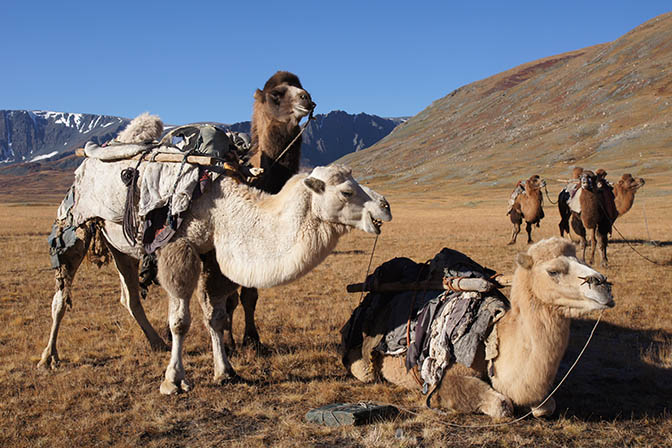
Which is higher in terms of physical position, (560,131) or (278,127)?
(560,131)

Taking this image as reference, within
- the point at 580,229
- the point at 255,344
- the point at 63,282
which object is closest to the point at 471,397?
the point at 255,344

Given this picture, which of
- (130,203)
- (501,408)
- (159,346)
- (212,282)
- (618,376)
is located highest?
(130,203)

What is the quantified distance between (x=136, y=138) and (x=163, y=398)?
119 inches

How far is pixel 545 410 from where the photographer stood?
4.64 meters

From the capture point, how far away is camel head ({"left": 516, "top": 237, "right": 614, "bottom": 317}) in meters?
4.18

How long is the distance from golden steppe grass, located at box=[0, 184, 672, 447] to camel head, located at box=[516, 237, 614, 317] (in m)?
1.08

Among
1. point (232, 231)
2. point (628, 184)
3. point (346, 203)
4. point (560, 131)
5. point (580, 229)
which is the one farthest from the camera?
point (560, 131)

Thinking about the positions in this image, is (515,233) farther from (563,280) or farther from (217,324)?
(563,280)

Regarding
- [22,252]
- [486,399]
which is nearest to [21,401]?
[486,399]

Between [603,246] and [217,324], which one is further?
[603,246]

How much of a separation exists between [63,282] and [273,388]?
9.50 feet

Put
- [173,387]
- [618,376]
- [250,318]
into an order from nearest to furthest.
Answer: [173,387]
[618,376]
[250,318]

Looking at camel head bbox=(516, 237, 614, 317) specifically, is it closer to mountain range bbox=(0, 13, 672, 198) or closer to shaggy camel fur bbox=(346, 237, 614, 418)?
shaggy camel fur bbox=(346, 237, 614, 418)

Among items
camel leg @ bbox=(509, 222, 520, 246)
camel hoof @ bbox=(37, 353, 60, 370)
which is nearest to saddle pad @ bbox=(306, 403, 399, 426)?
camel hoof @ bbox=(37, 353, 60, 370)
